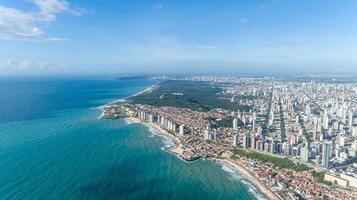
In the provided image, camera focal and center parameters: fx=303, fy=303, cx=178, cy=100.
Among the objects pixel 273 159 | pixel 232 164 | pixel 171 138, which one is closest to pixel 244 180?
pixel 232 164

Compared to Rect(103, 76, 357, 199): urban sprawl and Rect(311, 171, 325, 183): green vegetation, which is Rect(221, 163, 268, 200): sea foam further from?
Rect(311, 171, 325, 183): green vegetation

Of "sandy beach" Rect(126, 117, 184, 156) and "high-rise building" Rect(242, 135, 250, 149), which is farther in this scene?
"high-rise building" Rect(242, 135, 250, 149)

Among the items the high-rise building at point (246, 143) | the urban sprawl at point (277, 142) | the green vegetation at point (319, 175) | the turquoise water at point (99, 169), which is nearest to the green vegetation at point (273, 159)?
the urban sprawl at point (277, 142)

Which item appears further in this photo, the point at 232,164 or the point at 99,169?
the point at 232,164

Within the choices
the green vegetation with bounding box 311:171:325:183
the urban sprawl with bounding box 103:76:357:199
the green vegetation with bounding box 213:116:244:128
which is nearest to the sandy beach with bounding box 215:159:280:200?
the urban sprawl with bounding box 103:76:357:199

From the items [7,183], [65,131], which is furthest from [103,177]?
[65,131]

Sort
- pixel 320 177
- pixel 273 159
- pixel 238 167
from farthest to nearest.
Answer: pixel 273 159, pixel 238 167, pixel 320 177

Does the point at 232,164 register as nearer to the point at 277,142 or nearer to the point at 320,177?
the point at 320,177

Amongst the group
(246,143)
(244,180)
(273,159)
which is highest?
(246,143)
